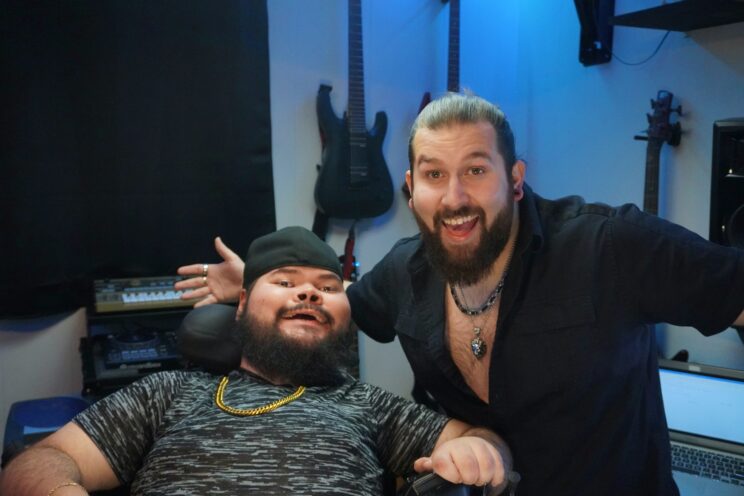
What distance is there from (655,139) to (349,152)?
1.22 m

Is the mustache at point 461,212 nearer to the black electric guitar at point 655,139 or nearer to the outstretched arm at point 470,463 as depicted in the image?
the outstretched arm at point 470,463

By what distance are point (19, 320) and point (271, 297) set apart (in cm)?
129

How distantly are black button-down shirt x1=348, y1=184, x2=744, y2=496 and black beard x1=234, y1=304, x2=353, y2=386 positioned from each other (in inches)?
11.4

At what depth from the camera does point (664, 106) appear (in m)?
2.48

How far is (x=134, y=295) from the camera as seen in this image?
2516 mm

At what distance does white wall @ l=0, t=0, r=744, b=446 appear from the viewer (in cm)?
250

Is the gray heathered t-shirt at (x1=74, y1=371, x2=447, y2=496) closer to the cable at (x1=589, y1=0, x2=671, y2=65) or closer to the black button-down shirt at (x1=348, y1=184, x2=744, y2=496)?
the black button-down shirt at (x1=348, y1=184, x2=744, y2=496)

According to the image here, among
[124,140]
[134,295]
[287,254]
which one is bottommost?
[134,295]

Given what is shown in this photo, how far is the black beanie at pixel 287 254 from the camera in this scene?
180 cm

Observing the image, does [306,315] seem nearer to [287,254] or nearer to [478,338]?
[287,254]

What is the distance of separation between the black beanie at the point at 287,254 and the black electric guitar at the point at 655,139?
4.23ft

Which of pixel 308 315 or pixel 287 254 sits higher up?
pixel 287 254

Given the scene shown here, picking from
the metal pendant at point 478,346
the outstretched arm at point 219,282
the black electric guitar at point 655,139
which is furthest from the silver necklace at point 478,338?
the black electric guitar at point 655,139

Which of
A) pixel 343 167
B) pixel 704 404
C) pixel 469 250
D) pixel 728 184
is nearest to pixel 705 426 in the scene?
pixel 704 404
